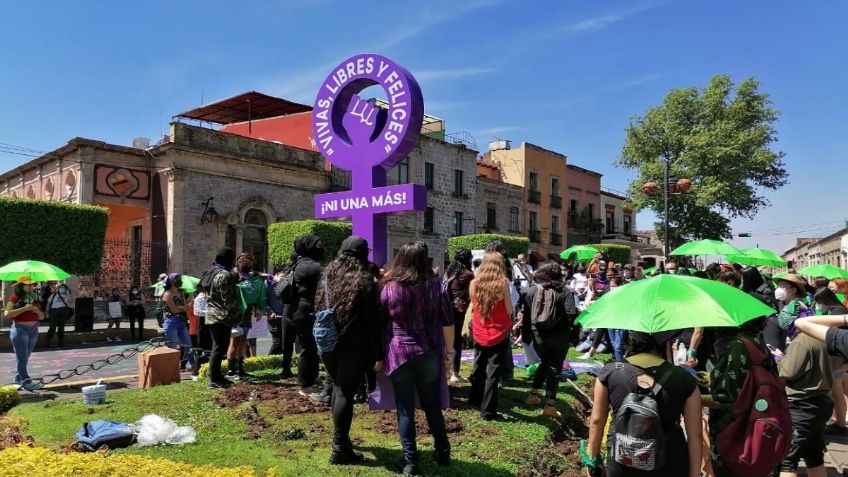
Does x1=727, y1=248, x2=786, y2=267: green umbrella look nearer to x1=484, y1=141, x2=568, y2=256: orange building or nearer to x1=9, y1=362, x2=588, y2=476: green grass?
x1=9, y1=362, x2=588, y2=476: green grass

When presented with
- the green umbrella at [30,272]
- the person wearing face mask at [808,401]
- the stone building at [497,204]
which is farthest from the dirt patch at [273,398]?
the stone building at [497,204]

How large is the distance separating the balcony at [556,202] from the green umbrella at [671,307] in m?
38.6

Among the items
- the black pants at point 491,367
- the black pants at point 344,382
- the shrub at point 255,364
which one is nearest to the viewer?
the black pants at point 344,382

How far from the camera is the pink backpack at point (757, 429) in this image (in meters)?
3.12

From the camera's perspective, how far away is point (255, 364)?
28.5 ft

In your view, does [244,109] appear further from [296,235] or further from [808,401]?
[808,401]

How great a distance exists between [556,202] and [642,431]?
3986 centimetres

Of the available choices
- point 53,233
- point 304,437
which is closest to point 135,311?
point 53,233

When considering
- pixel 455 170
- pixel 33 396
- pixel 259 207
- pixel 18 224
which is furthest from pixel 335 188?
pixel 33 396

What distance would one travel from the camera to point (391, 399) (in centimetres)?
463

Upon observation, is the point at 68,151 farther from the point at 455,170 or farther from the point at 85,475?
the point at 85,475

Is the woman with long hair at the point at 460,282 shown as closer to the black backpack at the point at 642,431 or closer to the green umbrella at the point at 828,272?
the black backpack at the point at 642,431

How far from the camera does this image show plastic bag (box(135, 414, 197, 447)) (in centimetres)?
501

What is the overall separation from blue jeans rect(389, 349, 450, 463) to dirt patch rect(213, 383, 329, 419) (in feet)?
6.58
